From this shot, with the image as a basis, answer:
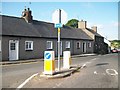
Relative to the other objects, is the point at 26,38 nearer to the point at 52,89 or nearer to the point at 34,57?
the point at 34,57

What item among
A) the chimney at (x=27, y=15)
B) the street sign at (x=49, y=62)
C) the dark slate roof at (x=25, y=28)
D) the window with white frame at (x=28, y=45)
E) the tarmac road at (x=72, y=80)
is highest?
the chimney at (x=27, y=15)

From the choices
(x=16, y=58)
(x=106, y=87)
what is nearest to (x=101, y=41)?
(x=16, y=58)

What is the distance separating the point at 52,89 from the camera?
9258 mm

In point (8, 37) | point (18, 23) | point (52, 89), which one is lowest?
point (52, 89)

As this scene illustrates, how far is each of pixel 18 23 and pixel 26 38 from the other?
3191mm

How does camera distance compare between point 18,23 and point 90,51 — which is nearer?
point 18,23

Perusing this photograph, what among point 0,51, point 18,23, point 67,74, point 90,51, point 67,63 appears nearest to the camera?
point 67,74

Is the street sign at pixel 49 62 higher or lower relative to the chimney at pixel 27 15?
lower

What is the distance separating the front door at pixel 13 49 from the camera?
1095 inches

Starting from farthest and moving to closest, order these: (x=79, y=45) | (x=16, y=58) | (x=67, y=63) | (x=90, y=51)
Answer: (x=90, y=51) < (x=79, y=45) < (x=16, y=58) < (x=67, y=63)

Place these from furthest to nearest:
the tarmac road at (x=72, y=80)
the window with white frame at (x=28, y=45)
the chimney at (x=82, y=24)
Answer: the chimney at (x=82, y=24)
the window with white frame at (x=28, y=45)
the tarmac road at (x=72, y=80)

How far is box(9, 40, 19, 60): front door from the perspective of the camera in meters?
27.8

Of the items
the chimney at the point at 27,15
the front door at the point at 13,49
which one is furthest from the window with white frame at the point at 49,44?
the front door at the point at 13,49

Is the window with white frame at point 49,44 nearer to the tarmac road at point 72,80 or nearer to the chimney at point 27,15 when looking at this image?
the chimney at point 27,15
